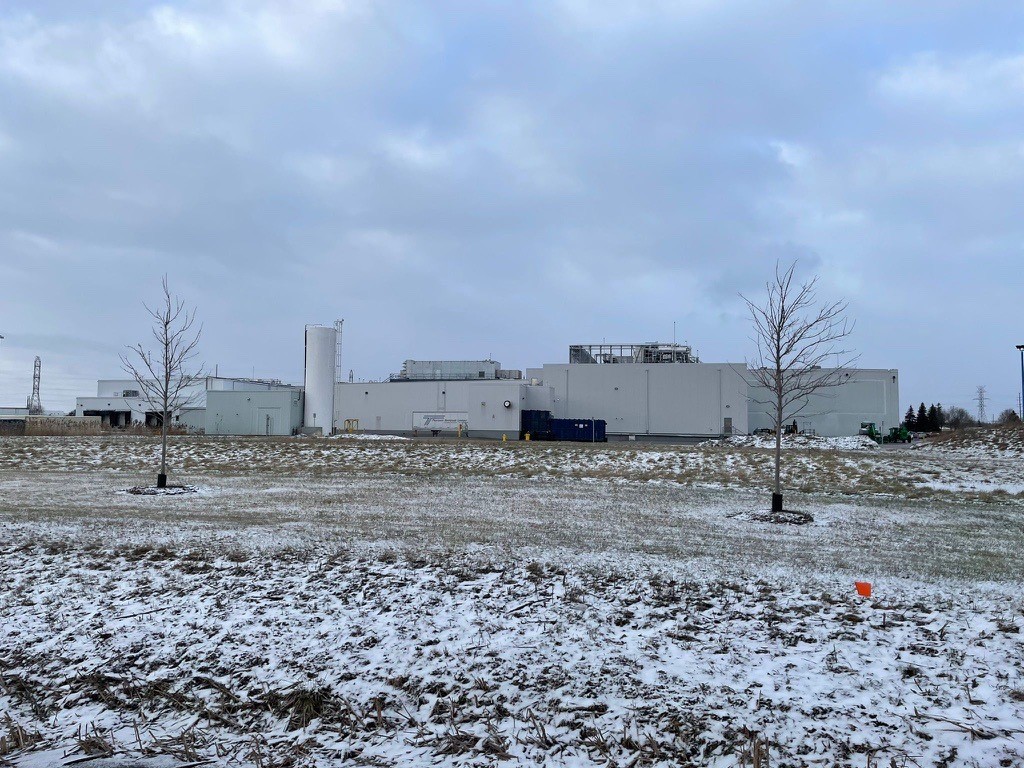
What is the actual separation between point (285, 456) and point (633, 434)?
3480 cm

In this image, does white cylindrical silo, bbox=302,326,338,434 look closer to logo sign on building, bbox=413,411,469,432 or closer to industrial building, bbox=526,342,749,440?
logo sign on building, bbox=413,411,469,432

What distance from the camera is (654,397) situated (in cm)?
5694

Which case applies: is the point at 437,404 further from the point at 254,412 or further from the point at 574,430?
the point at 254,412

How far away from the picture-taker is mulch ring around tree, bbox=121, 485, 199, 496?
16281 millimetres

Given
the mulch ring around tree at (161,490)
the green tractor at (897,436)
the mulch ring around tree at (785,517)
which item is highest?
the green tractor at (897,436)

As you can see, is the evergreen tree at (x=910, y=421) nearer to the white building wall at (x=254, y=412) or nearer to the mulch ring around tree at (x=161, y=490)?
the white building wall at (x=254, y=412)

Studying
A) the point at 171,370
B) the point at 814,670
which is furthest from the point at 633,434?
the point at 814,670

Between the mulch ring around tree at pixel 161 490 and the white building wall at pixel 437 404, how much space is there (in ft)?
121

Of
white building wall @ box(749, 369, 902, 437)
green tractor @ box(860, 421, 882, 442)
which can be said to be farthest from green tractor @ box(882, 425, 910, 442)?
white building wall @ box(749, 369, 902, 437)

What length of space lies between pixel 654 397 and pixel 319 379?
27.8m

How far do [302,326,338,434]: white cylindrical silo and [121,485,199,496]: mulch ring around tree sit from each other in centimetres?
3844

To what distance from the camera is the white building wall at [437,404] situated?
53844mm

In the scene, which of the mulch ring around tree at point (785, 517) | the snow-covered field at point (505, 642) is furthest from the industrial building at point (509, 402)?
the snow-covered field at point (505, 642)

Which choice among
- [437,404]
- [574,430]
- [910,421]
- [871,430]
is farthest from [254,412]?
[910,421]
